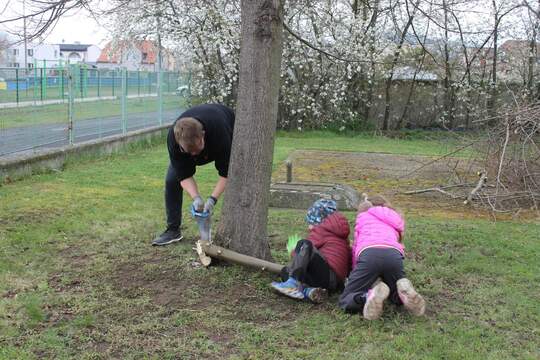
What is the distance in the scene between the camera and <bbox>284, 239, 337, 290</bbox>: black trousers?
422 cm

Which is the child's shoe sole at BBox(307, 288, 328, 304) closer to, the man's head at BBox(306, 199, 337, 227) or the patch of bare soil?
the man's head at BBox(306, 199, 337, 227)

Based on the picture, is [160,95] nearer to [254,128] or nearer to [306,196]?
[306,196]

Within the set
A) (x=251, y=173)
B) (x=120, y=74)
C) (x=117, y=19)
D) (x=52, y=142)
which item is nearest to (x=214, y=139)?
(x=251, y=173)

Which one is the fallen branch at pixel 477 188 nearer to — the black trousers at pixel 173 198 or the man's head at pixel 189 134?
the black trousers at pixel 173 198

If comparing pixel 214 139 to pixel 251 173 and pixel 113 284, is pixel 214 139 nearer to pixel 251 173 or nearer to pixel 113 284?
pixel 251 173

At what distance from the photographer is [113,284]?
14.8ft

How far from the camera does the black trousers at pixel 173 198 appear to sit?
554 centimetres

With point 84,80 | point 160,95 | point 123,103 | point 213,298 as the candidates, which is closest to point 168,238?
point 213,298

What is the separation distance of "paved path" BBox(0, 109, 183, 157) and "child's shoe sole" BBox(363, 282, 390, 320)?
6.87 metres

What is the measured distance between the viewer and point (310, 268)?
4.30 m

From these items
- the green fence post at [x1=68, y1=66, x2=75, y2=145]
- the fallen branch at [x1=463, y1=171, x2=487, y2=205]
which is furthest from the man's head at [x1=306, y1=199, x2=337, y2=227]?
the green fence post at [x1=68, y1=66, x2=75, y2=145]

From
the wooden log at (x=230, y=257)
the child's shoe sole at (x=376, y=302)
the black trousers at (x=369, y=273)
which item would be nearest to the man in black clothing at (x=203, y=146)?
the wooden log at (x=230, y=257)

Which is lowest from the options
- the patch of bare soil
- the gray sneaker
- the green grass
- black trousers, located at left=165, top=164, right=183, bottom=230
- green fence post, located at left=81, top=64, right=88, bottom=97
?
the patch of bare soil

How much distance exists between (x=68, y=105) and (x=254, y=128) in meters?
7.10
